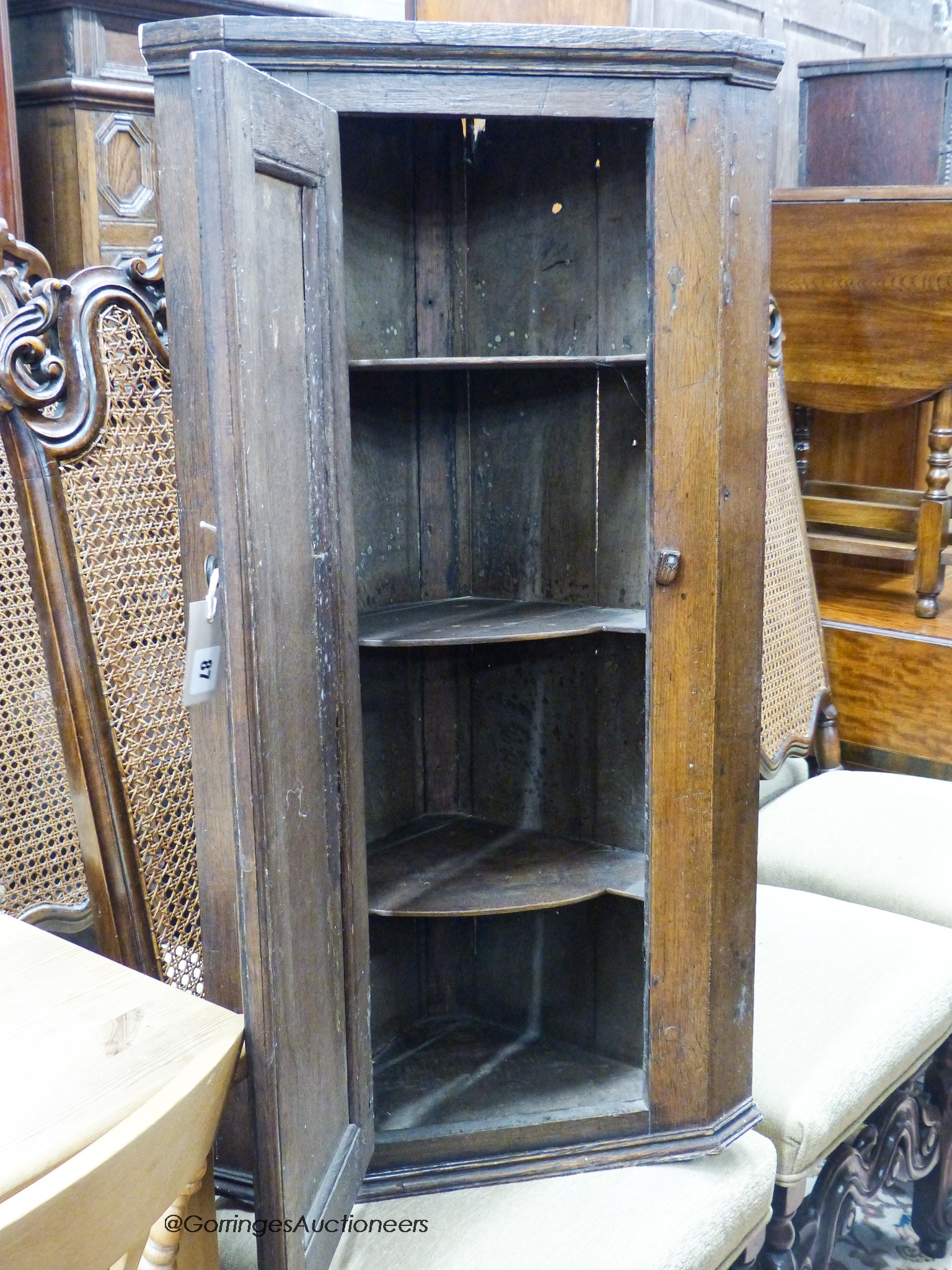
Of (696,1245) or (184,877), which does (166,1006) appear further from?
(696,1245)

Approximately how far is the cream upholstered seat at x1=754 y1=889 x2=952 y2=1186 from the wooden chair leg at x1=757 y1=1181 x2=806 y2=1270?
3 cm

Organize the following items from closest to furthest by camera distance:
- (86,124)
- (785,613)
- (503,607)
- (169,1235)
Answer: (169,1235), (503,607), (86,124), (785,613)

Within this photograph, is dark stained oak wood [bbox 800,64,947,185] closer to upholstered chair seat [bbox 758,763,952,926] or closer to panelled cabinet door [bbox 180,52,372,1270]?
upholstered chair seat [bbox 758,763,952,926]

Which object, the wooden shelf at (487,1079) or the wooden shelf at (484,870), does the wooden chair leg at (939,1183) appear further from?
the wooden shelf at (484,870)

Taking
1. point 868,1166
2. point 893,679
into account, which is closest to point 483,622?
point 868,1166

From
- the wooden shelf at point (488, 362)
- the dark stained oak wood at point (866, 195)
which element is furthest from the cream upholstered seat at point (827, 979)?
the dark stained oak wood at point (866, 195)

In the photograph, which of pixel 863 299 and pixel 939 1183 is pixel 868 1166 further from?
pixel 863 299

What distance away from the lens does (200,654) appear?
92 centimetres

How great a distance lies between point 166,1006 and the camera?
0.95m

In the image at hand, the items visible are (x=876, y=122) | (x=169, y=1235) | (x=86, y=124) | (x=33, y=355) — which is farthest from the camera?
(x=876, y=122)

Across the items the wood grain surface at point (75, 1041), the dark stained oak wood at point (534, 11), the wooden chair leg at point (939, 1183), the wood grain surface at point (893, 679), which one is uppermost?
the dark stained oak wood at point (534, 11)

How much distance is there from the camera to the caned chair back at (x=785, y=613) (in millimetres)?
2359

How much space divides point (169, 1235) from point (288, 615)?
18.1 inches

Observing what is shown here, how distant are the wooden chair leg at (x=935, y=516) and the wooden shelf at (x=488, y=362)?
1759 millimetres
